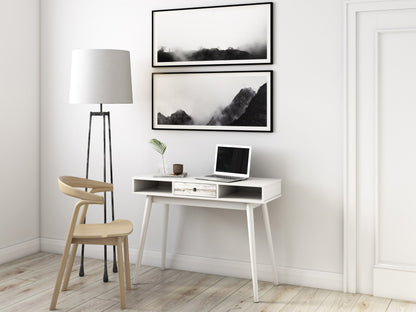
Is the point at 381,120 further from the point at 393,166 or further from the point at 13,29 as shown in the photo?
the point at 13,29

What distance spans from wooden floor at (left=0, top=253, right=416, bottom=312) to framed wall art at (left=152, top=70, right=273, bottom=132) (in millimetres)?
1096

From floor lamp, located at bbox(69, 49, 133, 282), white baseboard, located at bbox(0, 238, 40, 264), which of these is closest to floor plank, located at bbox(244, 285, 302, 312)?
floor lamp, located at bbox(69, 49, 133, 282)

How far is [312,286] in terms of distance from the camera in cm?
364

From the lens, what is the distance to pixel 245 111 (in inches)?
148

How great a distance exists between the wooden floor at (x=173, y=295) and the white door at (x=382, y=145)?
22 cm

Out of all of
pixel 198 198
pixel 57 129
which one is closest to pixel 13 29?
pixel 57 129

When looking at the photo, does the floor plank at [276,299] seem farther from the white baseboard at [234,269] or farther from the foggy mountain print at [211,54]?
the foggy mountain print at [211,54]

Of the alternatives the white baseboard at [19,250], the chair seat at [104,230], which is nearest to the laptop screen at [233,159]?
the chair seat at [104,230]

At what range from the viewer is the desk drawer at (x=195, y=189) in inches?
134

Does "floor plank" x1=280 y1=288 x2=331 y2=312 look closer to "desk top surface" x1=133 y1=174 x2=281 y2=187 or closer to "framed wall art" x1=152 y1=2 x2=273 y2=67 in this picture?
"desk top surface" x1=133 y1=174 x2=281 y2=187

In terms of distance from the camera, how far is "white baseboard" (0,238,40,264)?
421 cm

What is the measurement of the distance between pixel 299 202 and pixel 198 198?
72 cm

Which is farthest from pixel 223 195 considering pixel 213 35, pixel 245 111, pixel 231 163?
pixel 213 35

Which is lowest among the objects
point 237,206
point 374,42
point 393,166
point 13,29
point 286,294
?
point 286,294
